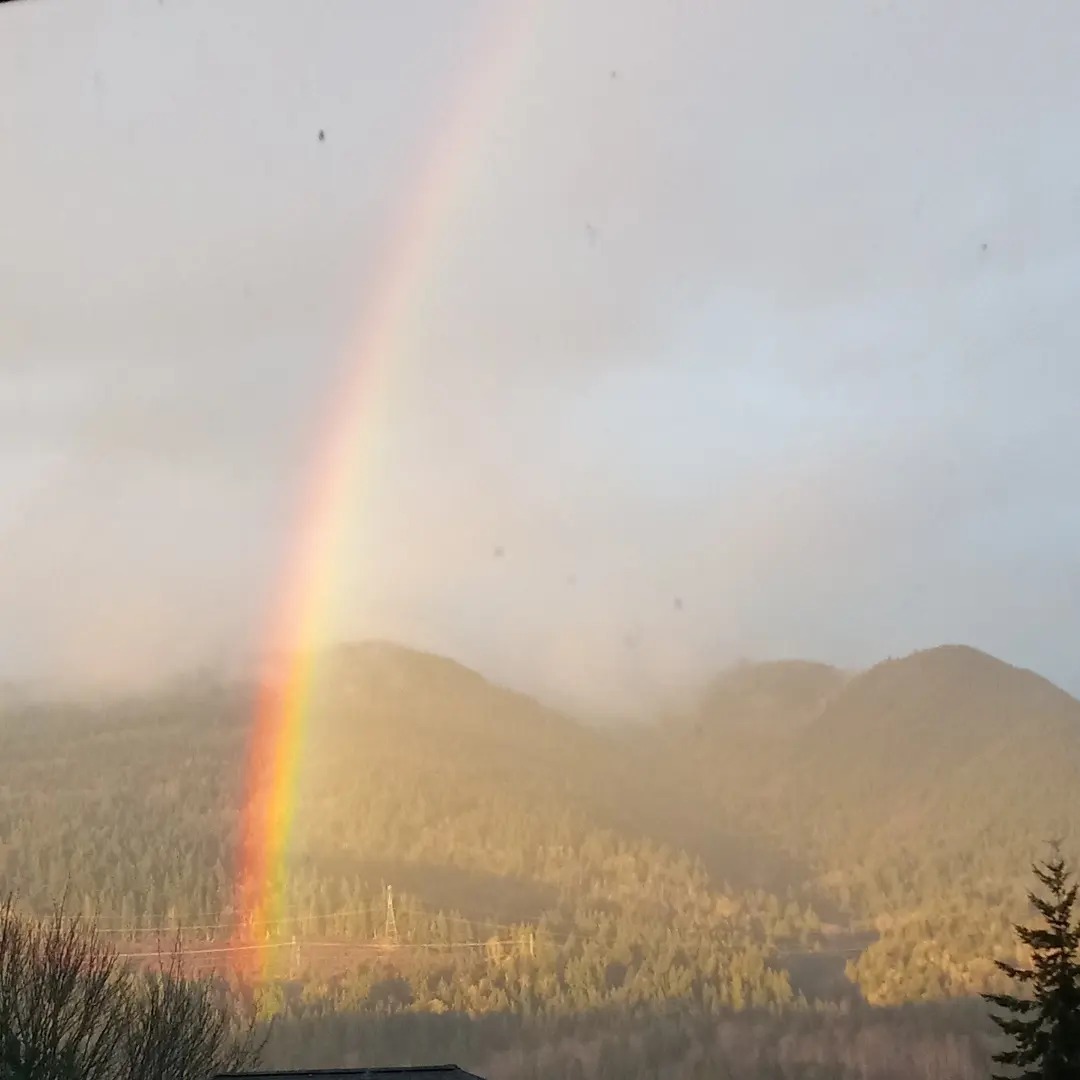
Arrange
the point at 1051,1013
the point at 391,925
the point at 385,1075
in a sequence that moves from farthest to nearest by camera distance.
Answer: the point at 391,925 < the point at 1051,1013 < the point at 385,1075

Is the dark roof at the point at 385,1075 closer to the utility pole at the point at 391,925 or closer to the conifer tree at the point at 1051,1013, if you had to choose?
the conifer tree at the point at 1051,1013

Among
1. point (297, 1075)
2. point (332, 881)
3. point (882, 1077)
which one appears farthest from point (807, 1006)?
point (297, 1075)

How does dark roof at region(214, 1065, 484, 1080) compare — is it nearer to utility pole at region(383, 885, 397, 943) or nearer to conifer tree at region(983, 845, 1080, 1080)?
conifer tree at region(983, 845, 1080, 1080)

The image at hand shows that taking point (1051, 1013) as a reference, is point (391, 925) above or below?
below

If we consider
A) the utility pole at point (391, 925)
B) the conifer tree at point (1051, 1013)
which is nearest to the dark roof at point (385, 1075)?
the conifer tree at point (1051, 1013)

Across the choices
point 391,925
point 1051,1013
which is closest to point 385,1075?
point 1051,1013

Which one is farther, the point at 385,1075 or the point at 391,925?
the point at 391,925

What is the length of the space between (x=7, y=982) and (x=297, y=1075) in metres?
4.70

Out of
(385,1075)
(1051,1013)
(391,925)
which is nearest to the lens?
(385,1075)

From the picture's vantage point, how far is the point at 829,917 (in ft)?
134

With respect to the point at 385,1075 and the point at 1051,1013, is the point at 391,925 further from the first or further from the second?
the point at 1051,1013

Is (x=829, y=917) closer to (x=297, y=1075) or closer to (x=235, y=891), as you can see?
(x=235, y=891)

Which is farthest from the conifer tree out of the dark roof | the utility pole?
the utility pole

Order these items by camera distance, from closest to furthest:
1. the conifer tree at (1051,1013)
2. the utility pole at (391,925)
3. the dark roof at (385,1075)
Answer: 1. the dark roof at (385,1075)
2. the conifer tree at (1051,1013)
3. the utility pole at (391,925)
